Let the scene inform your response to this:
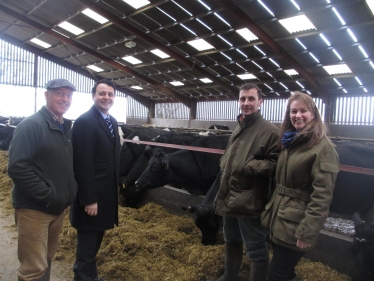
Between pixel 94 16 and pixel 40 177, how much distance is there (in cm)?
1272

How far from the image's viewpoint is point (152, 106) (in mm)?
25359

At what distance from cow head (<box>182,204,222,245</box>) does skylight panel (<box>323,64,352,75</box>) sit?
9997mm

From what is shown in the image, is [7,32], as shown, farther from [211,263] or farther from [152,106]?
[211,263]

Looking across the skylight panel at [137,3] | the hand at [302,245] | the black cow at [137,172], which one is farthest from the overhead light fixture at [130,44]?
the hand at [302,245]

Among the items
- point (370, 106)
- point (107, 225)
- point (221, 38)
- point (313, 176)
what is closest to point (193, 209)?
point (107, 225)

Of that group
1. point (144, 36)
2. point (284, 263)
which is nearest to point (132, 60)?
point (144, 36)

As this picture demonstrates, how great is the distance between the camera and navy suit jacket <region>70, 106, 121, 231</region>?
2.71 meters

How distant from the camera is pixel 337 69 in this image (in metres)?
12.2

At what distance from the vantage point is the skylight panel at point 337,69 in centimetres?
1181

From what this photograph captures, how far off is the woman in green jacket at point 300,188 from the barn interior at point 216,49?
167 cm

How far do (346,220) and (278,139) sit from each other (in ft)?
11.6

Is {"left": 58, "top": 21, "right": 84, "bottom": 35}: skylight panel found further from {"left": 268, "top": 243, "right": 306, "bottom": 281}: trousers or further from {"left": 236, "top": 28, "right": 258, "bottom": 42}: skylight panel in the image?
{"left": 268, "top": 243, "right": 306, "bottom": 281}: trousers

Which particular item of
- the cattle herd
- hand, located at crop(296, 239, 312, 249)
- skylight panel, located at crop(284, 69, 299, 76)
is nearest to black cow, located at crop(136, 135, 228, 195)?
the cattle herd

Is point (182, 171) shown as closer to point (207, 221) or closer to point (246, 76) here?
point (207, 221)
